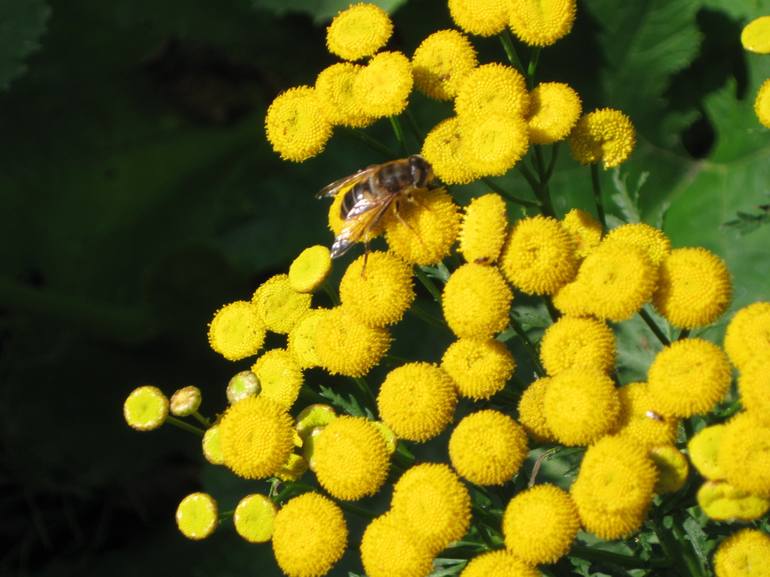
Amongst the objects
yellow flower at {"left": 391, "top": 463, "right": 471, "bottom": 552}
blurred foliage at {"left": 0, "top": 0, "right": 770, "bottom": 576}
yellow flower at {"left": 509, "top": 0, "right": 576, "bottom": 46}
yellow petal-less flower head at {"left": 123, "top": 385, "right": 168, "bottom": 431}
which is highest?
yellow flower at {"left": 509, "top": 0, "right": 576, "bottom": 46}

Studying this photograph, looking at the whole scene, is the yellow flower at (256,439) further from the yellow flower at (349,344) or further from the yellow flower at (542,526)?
the yellow flower at (542,526)

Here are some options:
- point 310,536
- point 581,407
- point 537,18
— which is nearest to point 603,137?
point 537,18

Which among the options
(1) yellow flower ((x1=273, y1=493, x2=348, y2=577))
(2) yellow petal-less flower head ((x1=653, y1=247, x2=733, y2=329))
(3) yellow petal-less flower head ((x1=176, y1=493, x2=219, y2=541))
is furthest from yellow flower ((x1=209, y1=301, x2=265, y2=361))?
(2) yellow petal-less flower head ((x1=653, y1=247, x2=733, y2=329))

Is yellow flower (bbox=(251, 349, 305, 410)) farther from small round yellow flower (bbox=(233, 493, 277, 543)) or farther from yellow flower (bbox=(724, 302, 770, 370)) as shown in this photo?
yellow flower (bbox=(724, 302, 770, 370))

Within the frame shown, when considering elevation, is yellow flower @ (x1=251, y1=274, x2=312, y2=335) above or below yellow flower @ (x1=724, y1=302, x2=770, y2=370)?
below

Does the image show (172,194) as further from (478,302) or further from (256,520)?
(478,302)

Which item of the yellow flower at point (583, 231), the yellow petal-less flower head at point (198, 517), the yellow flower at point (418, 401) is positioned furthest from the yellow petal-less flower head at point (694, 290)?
the yellow petal-less flower head at point (198, 517)
